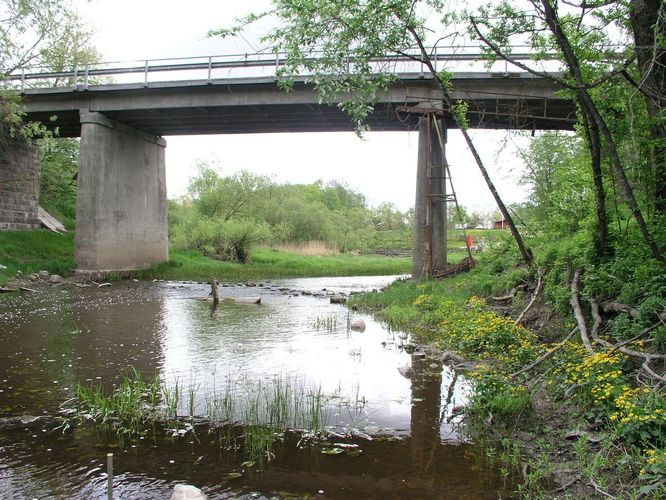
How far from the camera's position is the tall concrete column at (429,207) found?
79.7ft

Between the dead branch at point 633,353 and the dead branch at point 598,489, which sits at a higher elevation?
the dead branch at point 633,353

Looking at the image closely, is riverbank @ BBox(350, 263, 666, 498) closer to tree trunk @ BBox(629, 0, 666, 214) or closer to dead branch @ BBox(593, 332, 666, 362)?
dead branch @ BBox(593, 332, 666, 362)

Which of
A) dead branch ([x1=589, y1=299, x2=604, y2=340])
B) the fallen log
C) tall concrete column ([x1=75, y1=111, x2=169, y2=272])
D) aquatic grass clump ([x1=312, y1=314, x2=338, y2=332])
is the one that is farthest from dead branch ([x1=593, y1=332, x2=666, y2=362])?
tall concrete column ([x1=75, y1=111, x2=169, y2=272])

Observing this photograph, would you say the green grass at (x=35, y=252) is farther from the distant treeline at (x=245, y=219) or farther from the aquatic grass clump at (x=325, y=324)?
the aquatic grass clump at (x=325, y=324)

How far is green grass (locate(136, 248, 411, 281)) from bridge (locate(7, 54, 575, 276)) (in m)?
1.96

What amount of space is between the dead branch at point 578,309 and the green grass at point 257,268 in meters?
26.0

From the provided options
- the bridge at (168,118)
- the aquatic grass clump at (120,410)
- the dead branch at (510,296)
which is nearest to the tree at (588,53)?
the dead branch at (510,296)

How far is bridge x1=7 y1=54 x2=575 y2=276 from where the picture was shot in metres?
24.7

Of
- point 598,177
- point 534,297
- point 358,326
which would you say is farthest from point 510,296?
point 598,177

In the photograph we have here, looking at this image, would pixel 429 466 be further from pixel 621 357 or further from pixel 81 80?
pixel 81 80

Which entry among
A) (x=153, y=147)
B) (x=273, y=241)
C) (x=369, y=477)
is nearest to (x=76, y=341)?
(x=369, y=477)

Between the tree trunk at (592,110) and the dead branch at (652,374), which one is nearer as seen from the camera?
the dead branch at (652,374)

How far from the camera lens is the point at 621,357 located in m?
6.66

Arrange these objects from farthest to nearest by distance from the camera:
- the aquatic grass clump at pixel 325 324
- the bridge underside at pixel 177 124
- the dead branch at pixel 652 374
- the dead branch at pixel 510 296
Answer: the bridge underside at pixel 177 124 → the aquatic grass clump at pixel 325 324 → the dead branch at pixel 510 296 → the dead branch at pixel 652 374
